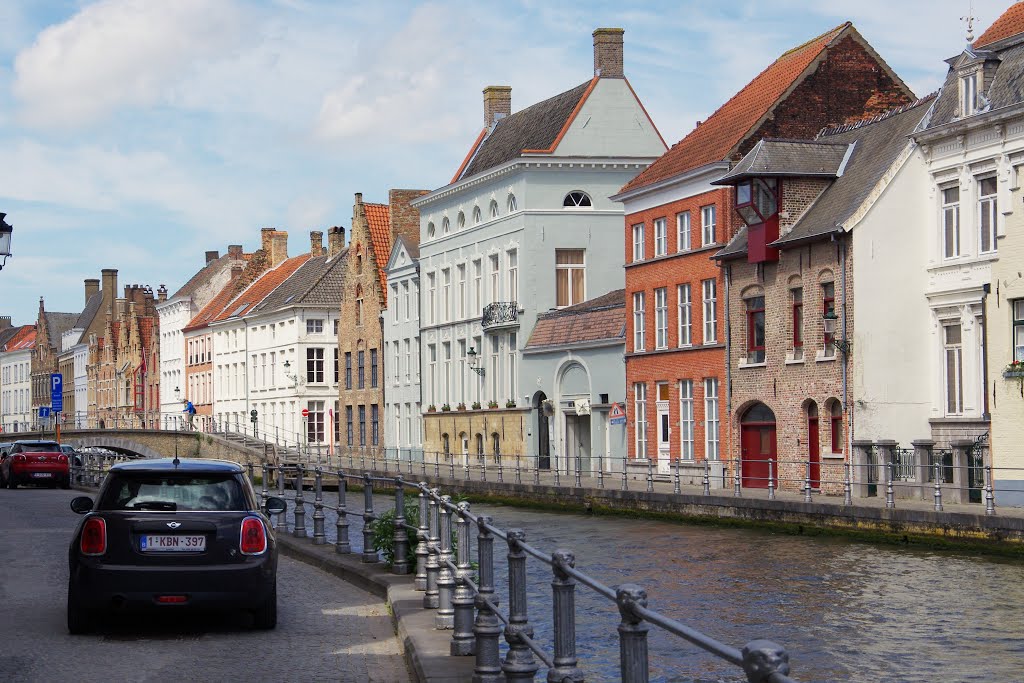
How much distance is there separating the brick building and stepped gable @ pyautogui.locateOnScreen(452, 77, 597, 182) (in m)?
6.88

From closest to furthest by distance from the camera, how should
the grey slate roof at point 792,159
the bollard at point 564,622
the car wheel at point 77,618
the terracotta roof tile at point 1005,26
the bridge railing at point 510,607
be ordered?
the bridge railing at point 510,607 < the bollard at point 564,622 < the car wheel at point 77,618 < the terracotta roof tile at point 1005,26 < the grey slate roof at point 792,159

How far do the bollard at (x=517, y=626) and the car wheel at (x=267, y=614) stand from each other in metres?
4.57

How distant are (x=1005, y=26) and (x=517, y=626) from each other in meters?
34.4

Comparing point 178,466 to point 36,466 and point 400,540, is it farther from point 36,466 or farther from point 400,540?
point 36,466

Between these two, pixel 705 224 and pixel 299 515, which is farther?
pixel 705 224

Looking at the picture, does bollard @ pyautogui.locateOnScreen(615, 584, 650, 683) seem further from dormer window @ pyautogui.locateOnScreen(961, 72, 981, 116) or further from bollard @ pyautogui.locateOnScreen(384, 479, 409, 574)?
dormer window @ pyautogui.locateOnScreen(961, 72, 981, 116)

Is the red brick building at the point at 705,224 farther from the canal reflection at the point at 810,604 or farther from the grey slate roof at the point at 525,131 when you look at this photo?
the canal reflection at the point at 810,604

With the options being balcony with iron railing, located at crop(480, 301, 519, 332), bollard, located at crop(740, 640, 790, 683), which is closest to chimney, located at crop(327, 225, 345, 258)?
balcony with iron railing, located at crop(480, 301, 519, 332)

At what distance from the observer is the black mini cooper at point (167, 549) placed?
12.5 metres

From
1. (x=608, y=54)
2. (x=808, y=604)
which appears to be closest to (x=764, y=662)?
(x=808, y=604)

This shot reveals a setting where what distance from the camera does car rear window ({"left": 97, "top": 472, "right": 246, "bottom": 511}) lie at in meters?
12.8

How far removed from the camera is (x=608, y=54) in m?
62.6

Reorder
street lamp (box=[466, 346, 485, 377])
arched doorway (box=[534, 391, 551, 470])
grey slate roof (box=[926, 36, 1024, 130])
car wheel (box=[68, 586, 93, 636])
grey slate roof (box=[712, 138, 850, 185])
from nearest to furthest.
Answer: car wheel (box=[68, 586, 93, 636]), grey slate roof (box=[926, 36, 1024, 130]), grey slate roof (box=[712, 138, 850, 185]), arched doorway (box=[534, 391, 551, 470]), street lamp (box=[466, 346, 485, 377])

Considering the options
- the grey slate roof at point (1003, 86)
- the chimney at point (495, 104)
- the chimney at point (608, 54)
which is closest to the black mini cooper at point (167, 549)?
the grey slate roof at point (1003, 86)
